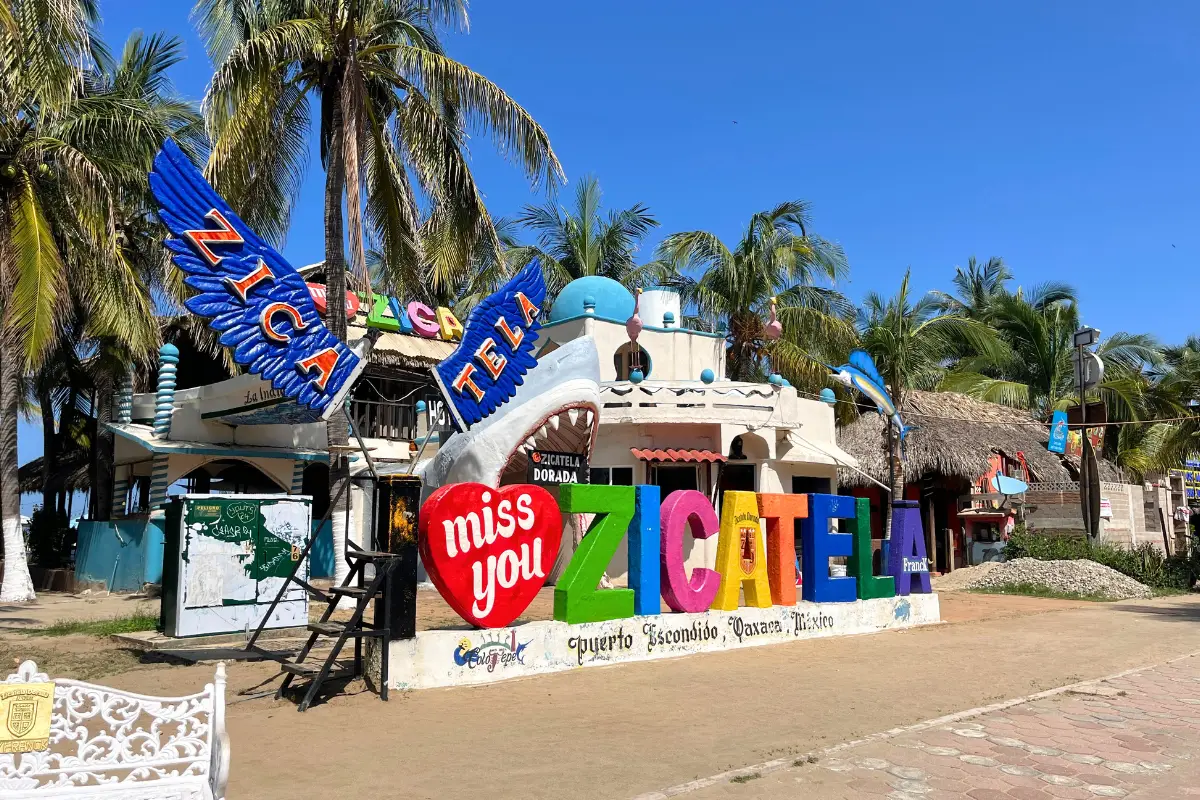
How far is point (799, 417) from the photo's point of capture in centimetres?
2339

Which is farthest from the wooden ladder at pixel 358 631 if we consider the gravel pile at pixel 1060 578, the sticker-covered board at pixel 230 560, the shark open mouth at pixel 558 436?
the gravel pile at pixel 1060 578

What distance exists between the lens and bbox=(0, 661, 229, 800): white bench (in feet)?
12.6

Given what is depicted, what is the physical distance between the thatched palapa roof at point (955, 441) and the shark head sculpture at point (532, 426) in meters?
11.9

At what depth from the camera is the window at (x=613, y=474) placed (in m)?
20.1

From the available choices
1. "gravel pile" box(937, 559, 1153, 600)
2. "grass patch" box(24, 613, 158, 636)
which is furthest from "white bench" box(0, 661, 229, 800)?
"gravel pile" box(937, 559, 1153, 600)

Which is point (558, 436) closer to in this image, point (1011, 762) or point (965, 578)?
point (1011, 762)

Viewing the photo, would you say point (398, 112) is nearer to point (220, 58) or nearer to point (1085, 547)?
point (220, 58)

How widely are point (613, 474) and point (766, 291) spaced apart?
9.39 meters

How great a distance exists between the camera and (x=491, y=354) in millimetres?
11109

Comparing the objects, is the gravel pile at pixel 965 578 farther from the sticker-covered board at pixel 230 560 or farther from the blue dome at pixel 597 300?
the sticker-covered board at pixel 230 560

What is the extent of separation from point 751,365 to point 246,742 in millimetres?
22708

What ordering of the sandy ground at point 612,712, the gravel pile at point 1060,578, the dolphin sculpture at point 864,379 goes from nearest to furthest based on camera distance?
1. the sandy ground at point 612,712
2. the dolphin sculpture at point 864,379
3. the gravel pile at point 1060,578

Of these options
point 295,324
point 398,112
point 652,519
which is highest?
point 398,112

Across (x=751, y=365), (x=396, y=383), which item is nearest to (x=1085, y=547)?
(x=751, y=365)
